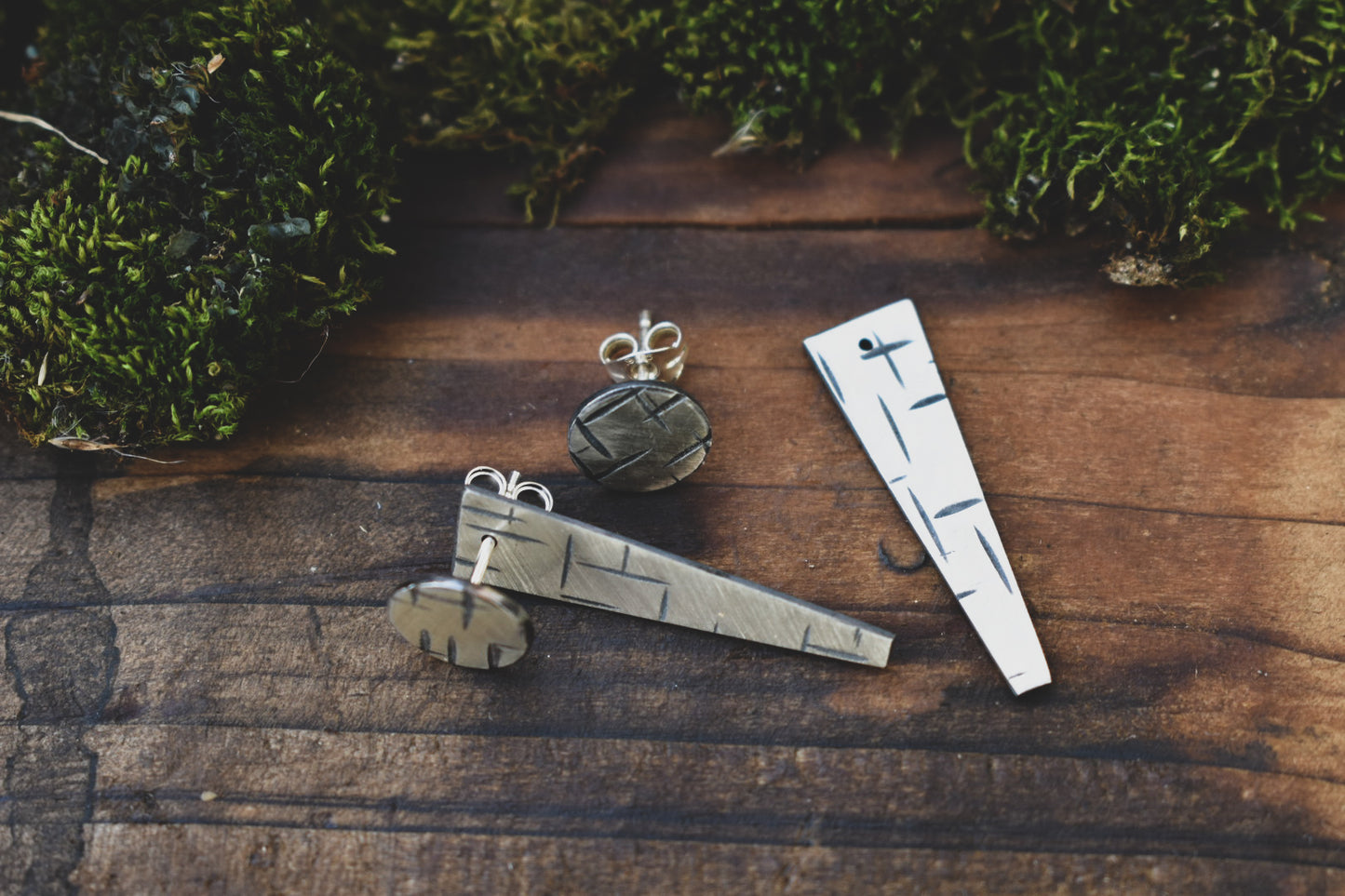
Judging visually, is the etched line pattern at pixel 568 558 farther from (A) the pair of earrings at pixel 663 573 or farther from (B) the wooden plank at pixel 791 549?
(B) the wooden plank at pixel 791 549

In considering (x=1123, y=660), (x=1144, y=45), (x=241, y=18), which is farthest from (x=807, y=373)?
(x=241, y=18)

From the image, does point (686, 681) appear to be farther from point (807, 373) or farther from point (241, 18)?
point (241, 18)

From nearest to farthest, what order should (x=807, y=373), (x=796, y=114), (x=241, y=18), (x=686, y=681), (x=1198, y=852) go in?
(x=1198, y=852), (x=686, y=681), (x=241, y=18), (x=807, y=373), (x=796, y=114)

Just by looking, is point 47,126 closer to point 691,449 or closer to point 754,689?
point 691,449

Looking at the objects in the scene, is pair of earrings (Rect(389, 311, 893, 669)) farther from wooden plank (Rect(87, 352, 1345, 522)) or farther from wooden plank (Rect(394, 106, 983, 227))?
wooden plank (Rect(394, 106, 983, 227))

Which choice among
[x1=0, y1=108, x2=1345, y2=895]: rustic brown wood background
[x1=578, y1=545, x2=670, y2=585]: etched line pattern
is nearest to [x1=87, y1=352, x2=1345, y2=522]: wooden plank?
[x1=0, y1=108, x2=1345, y2=895]: rustic brown wood background

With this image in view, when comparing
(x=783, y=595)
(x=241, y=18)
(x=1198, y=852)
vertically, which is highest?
(x=241, y=18)
